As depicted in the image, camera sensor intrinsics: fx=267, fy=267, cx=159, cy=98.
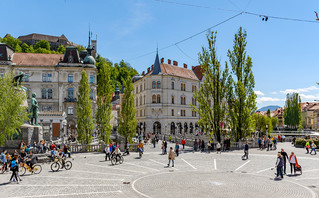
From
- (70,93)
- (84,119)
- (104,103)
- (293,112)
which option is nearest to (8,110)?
(84,119)

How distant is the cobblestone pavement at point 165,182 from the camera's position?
1216 centimetres

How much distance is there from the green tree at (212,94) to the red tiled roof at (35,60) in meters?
34.3

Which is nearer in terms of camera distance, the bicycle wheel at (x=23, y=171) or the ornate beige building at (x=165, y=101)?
the bicycle wheel at (x=23, y=171)

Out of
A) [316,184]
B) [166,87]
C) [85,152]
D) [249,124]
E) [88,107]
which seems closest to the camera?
[316,184]

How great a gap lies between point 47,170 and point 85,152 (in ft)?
32.0

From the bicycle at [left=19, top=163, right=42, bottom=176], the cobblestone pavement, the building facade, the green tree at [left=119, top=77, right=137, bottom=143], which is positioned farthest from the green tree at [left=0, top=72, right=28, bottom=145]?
the building facade

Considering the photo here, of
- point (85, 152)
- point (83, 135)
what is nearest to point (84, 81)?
point (83, 135)

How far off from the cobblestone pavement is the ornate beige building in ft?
133

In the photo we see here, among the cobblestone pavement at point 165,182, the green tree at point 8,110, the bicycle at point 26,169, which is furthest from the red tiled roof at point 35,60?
the bicycle at point 26,169

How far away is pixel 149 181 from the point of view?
14.6 m

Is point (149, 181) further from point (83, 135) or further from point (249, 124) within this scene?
point (249, 124)

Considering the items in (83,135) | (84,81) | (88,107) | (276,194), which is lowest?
(276,194)

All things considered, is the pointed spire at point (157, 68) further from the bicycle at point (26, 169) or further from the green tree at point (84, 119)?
the bicycle at point (26, 169)

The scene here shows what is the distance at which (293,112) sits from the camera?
7725 cm
